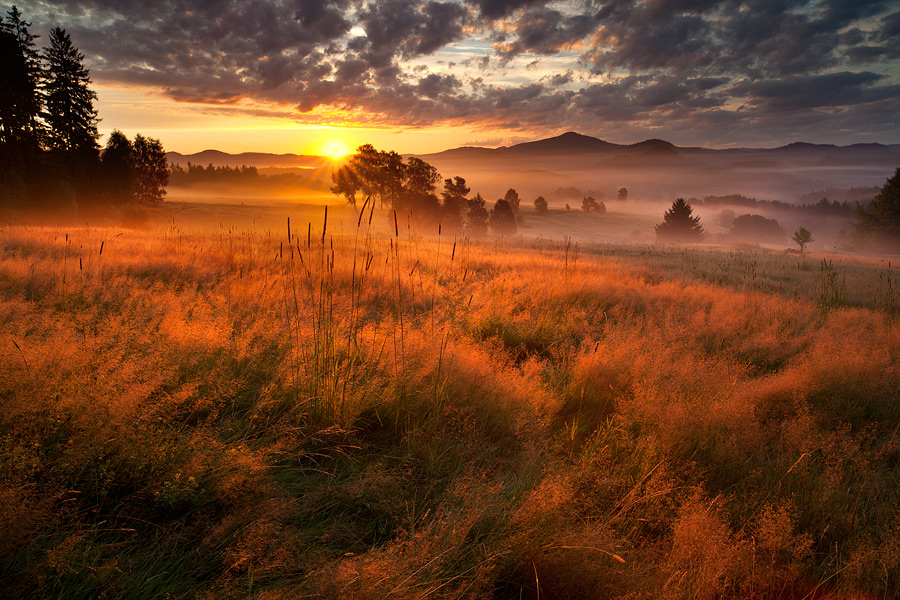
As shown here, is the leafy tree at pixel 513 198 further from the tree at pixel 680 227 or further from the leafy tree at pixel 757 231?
the leafy tree at pixel 757 231

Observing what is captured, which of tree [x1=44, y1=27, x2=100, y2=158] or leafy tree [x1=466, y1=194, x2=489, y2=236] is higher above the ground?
tree [x1=44, y1=27, x2=100, y2=158]

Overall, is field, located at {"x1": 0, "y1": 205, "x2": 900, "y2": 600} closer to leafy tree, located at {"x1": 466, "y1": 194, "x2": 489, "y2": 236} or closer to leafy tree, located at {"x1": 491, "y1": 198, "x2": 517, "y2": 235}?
leafy tree, located at {"x1": 466, "y1": 194, "x2": 489, "y2": 236}

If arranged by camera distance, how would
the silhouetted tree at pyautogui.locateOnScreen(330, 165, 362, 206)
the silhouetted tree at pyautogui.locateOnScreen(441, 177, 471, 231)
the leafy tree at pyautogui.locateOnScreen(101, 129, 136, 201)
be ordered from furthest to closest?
the silhouetted tree at pyautogui.locateOnScreen(441, 177, 471, 231), the silhouetted tree at pyautogui.locateOnScreen(330, 165, 362, 206), the leafy tree at pyautogui.locateOnScreen(101, 129, 136, 201)

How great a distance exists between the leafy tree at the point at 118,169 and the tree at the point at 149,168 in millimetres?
4381

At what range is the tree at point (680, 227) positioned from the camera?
55469 mm

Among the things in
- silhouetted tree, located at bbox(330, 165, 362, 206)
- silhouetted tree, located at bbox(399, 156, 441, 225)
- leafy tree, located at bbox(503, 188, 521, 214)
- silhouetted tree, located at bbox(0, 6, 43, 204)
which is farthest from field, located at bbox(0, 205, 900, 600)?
leafy tree, located at bbox(503, 188, 521, 214)

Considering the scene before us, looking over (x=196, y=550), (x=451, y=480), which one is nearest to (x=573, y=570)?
(x=451, y=480)

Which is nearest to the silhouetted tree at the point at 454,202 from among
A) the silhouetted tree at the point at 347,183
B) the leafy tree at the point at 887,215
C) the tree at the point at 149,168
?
the silhouetted tree at the point at 347,183

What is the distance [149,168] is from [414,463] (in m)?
46.6

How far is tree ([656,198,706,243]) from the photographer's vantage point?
55.5m

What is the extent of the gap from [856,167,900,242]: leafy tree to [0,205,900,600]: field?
54.9m

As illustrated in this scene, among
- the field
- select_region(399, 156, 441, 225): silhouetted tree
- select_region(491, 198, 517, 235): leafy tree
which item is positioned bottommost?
the field

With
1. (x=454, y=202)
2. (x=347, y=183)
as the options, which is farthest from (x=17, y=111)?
(x=454, y=202)

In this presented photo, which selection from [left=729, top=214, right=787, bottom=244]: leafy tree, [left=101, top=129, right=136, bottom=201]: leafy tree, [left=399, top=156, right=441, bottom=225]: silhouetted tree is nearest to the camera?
[left=101, top=129, right=136, bottom=201]: leafy tree
